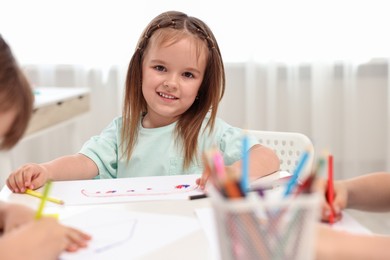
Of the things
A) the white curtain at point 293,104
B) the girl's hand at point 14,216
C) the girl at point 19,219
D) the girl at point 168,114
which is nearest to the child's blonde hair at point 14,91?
the girl at point 19,219

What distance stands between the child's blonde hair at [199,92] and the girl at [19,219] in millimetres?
517

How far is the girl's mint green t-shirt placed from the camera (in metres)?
1.39

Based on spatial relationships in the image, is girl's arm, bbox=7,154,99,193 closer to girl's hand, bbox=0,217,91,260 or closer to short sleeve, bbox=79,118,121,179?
short sleeve, bbox=79,118,121,179

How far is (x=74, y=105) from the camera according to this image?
107 inches

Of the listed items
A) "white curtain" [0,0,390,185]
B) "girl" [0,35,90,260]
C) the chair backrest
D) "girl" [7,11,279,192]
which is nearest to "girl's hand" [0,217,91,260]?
"girl" [0,35,90,260]

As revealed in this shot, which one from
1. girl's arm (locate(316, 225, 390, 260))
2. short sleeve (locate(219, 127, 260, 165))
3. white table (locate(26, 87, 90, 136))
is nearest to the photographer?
girl's arm (locate(316, 225, 390, 260))

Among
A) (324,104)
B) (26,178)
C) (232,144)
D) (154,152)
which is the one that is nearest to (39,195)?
(26,178)

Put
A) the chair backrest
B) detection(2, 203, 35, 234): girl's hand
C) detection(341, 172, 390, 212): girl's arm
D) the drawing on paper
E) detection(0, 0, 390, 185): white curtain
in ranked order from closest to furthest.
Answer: detection(2, 203, 35, 234): girl's hand
detection(341, 172, 390, 212): girl's arm
the drawing on paper
the chair backrest
detection(0, 0, 390, 185): white curtain

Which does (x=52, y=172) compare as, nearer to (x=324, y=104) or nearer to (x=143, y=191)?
(x=143, y=191)

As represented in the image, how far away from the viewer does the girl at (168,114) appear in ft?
4.54

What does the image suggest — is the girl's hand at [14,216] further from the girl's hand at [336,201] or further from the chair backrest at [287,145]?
the chair backrest at [287,145]

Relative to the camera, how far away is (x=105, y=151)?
1.41 metres

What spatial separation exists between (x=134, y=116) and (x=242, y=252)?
3.24 feet

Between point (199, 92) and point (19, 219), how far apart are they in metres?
0.74
